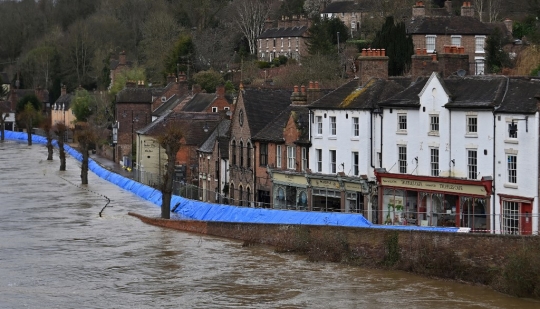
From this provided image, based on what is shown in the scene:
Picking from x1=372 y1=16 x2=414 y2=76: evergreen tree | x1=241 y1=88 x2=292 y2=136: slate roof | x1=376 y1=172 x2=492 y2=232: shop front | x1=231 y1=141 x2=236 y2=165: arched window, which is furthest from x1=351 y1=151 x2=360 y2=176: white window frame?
x1=372 y1=16 x2=414 y2=76: evergreen tree

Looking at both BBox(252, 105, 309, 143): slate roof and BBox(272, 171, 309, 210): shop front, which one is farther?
BBox(252, 105, 309, 143): slate roof

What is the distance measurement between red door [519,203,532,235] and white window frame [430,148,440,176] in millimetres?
5646

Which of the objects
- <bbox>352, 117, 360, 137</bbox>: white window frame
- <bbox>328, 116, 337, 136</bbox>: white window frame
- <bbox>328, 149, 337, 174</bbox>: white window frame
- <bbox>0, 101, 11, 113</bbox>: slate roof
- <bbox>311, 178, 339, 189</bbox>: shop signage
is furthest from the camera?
<bbox>0, 101, 11, 113</bbox>: slate roof

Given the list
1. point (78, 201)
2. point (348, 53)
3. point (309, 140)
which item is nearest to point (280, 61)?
point (348, 53)

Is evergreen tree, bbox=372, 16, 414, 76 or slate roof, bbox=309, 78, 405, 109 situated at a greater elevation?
evergreen tree, bbox=372, 16, 414, 76

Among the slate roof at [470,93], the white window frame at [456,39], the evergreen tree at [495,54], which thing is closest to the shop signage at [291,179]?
the slate roof at [470,93]

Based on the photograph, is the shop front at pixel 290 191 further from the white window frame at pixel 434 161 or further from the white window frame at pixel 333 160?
the white window frame at pixel 434 161

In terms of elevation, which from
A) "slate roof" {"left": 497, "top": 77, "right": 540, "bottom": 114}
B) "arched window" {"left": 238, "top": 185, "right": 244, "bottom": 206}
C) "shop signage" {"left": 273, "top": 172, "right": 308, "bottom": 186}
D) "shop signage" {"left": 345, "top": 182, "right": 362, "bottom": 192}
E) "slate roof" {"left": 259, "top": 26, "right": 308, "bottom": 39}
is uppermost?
"slate roof" {"left": 259, "top": 26, "right": 308, "bottom": 39}

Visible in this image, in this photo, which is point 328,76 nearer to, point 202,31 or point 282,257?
point 282,257

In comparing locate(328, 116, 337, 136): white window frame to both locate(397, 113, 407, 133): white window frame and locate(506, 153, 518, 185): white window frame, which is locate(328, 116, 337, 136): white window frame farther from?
locate(506, 153, 518, 185): white window frame

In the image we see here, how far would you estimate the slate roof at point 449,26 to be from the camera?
267ft

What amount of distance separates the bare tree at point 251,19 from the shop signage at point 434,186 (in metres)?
75.3

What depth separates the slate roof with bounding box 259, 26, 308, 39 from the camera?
116438 mm

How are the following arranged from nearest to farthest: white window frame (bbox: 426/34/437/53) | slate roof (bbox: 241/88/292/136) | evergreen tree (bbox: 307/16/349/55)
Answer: slate roof (bbox: 241/88/292/136) < white window frame (bbox: 426/34/437/53) < evergreen tree (bbox: 307/16/349/55)
